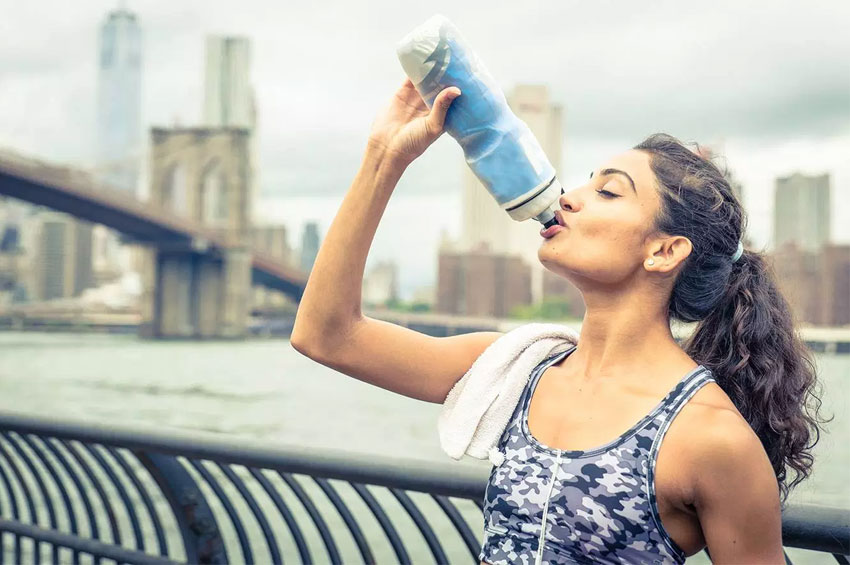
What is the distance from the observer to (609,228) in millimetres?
1479

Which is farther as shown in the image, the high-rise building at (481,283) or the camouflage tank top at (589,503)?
the high-rise building at (481,283)

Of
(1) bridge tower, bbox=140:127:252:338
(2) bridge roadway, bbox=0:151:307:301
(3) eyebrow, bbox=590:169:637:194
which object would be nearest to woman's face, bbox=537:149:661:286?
(3) eyebrow, bbox=590:169:637:194

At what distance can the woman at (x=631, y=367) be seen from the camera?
134cm

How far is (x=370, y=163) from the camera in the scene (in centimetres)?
157

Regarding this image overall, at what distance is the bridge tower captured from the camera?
4153cm

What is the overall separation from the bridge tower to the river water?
6.65 feet

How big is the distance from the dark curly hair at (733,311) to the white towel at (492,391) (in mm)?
244

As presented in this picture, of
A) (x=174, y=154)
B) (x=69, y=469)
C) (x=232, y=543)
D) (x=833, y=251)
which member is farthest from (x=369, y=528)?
(x=833, y=251)

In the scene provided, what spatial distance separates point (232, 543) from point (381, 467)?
1487cm

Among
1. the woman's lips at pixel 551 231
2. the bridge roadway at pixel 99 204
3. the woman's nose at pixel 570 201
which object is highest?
the bridge roadway at pixel 99 204

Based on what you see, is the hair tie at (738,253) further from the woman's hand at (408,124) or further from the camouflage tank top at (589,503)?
the woman's hand at (408,124)

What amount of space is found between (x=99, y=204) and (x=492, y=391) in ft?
104

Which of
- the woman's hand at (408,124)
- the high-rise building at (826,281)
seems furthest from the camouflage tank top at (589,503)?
the high-rise building at (826,281)

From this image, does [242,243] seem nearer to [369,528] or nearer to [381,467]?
[369,528]
